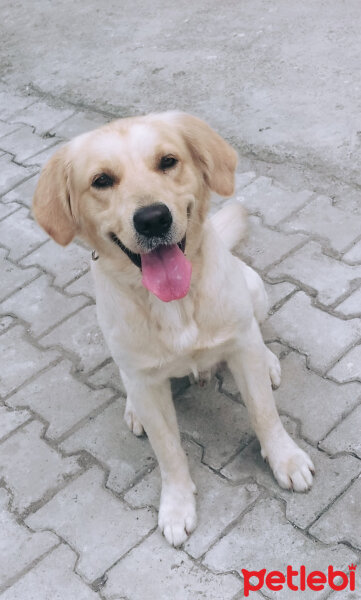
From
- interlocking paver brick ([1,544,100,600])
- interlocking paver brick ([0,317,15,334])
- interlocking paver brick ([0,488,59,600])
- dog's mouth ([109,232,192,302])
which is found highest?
dog's mouth ([109,232,192,302])

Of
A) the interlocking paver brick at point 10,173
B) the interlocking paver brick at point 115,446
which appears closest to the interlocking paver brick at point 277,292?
the interlocking paver brick at point 115,446

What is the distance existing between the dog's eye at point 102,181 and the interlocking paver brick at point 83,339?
53.1 inches

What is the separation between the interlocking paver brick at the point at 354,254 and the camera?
12.4 feet

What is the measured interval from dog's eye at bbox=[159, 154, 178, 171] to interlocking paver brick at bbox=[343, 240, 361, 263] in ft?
5.05

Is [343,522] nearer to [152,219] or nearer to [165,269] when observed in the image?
[165,269]

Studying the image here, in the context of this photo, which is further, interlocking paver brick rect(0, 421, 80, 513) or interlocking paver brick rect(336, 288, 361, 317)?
interlocking paver brick rect(336, 288, 361, 317)

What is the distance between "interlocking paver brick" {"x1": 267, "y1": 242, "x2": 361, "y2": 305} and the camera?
12.0ft

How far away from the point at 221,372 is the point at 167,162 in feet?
4.06

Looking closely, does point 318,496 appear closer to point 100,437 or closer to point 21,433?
point 100,437

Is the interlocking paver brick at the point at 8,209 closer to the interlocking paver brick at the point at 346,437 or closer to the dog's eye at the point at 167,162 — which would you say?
the dog's eye at the point at 167,162

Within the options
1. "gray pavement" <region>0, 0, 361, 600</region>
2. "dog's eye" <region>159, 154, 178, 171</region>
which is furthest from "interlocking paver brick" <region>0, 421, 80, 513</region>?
"dog's eye" <region>159, 154, 178, 171</region>

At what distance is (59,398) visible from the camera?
11.7 feet

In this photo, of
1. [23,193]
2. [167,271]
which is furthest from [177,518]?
[23,193]

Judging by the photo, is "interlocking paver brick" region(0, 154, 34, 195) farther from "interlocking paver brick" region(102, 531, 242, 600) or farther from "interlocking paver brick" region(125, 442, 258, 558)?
"interlocking paver brick" region(102, 531, 242, 600)
